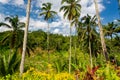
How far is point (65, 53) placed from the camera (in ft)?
348

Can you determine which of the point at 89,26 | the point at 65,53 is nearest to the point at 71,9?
the point at 89,26

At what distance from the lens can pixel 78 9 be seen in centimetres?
5309

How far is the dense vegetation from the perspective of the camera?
3.18 m

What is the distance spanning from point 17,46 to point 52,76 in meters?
44.7

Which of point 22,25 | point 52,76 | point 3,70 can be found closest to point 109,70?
point 52,76

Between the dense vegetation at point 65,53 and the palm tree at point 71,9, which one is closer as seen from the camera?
the dense vegetation at point 65,53

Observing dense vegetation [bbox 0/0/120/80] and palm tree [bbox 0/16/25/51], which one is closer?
dense vegetation [bbox 0/0/120/80]

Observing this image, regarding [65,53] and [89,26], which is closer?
[89,26]

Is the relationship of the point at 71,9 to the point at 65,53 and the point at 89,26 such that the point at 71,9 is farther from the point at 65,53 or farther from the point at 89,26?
the point at 65,53

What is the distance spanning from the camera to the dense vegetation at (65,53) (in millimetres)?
3182

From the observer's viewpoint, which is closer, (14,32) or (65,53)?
(14,32)

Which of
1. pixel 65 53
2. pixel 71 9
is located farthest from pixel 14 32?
pixel 65 53

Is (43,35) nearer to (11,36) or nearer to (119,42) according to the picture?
(119,42)

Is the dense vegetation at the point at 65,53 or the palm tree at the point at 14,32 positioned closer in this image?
the dense vegetation at the point at 65,53
